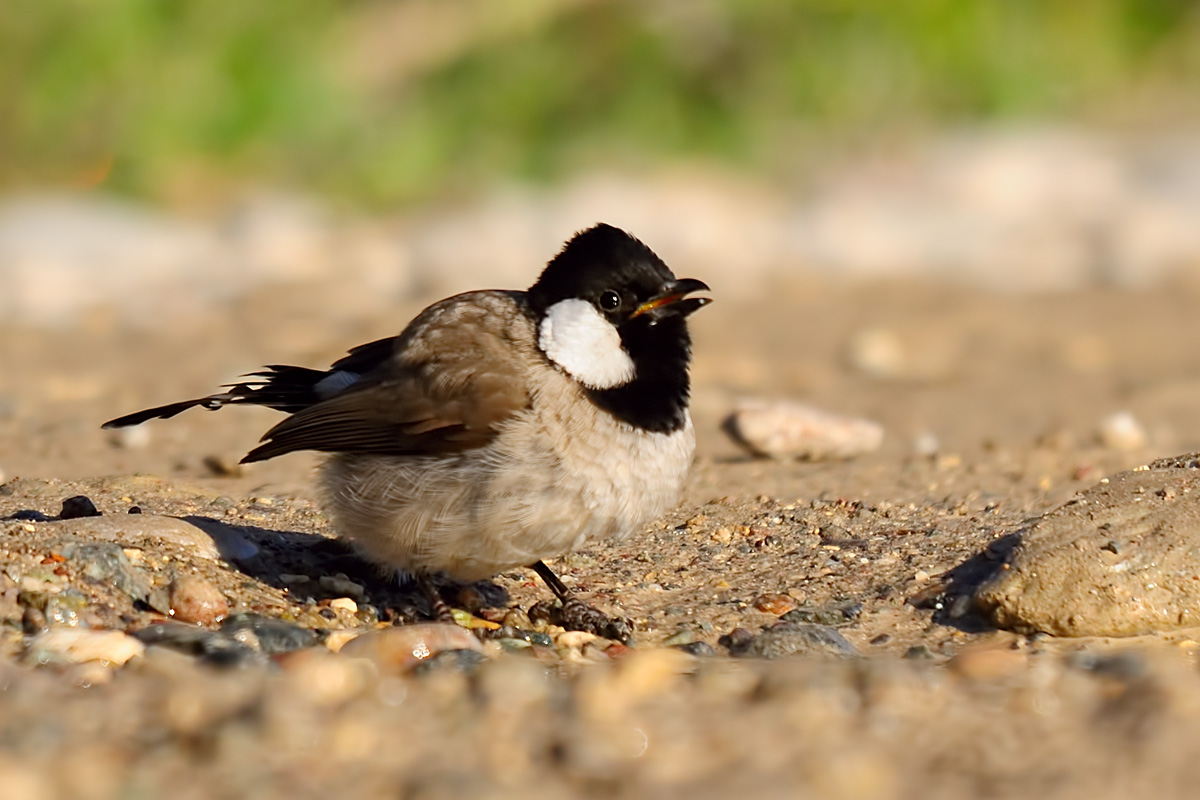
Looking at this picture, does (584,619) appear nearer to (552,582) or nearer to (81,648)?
(552,582)

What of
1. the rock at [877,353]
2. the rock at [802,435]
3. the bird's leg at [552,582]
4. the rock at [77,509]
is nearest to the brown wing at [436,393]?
the bird's leg at [552,582]

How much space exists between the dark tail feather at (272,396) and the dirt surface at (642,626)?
14.9 inches

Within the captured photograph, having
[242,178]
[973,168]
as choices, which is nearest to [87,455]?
[242,178]

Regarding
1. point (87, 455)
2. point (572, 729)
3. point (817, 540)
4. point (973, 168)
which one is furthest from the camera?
point (973, 168)

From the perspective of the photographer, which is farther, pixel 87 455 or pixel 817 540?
pixel 87 455

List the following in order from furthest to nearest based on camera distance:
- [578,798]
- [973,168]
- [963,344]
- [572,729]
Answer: [973,168] → [963,344] → [572,729] → [578,798]

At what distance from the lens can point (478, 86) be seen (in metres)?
13.0

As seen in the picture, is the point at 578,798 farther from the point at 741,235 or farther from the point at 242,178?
the point at 242,178

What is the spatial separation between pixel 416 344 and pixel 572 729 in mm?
1983

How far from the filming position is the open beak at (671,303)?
4988 mm

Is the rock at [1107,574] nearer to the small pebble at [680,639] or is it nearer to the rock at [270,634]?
the small pebble at [680,639]

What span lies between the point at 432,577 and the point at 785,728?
201 cm

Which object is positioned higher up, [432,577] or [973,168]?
[973,168]

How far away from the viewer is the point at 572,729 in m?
3.41
